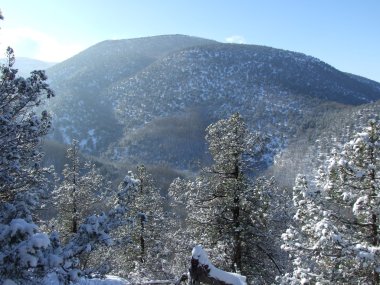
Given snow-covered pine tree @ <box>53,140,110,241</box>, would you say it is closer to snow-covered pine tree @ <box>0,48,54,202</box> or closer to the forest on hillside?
the forest on hillside

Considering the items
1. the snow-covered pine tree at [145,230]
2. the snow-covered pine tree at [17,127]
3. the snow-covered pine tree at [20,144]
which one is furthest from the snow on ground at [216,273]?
the snow-covered pine tree at [145,230]

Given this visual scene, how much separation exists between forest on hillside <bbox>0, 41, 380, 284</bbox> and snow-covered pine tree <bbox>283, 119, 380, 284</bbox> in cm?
3

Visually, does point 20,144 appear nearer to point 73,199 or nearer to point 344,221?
point 344,221

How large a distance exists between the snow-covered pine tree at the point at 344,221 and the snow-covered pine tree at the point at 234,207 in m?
4.61

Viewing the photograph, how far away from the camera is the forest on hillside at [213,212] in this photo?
6230 millimetres

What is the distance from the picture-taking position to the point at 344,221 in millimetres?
11164

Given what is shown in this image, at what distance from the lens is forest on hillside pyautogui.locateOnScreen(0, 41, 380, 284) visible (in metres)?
6.23

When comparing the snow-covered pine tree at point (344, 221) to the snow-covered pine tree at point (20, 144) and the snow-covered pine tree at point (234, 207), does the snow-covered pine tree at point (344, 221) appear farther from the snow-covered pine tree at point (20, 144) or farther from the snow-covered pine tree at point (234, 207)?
the snow-covered pine tree at point (20, 144)

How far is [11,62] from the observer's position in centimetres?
736

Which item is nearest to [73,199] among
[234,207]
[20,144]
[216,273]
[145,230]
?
[145,230]

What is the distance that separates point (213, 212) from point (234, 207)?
0.89 metres

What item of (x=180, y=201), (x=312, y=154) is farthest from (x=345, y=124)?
(x=180, y=201)

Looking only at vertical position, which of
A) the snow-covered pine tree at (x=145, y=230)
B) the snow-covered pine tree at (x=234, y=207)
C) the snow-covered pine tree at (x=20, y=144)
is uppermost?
the snow-covered pine tree at (x=20, y=144)

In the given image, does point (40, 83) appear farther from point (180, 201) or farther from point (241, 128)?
point (180, 201)
